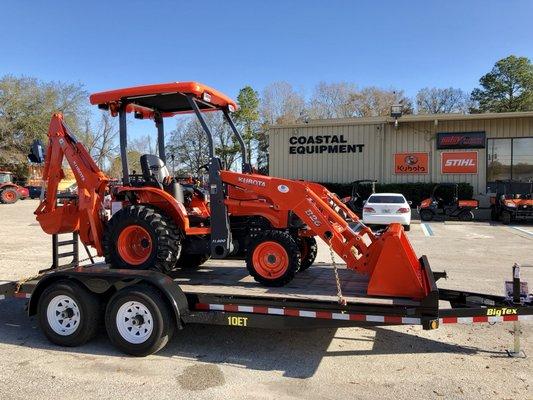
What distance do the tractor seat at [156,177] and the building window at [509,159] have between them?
73.7ft

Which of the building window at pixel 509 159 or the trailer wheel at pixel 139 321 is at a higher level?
the building window at pixel 509 159

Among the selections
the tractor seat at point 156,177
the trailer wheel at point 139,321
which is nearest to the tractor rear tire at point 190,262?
the tractor seat at point 156,177

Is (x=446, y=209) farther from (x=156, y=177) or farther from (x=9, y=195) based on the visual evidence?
(x=9, y=195)

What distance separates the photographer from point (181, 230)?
5.89m

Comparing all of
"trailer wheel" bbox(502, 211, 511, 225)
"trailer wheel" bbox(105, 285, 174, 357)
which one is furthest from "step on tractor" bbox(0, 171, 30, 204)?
"trailer wheel" bbox(105, 285, 174, 357)

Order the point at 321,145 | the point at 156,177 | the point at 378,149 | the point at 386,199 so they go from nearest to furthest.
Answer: the point at 156,177 → the point at 386,199 → the point at 378,149 → the point at 321,145

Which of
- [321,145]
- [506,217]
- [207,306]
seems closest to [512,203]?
[506,217]

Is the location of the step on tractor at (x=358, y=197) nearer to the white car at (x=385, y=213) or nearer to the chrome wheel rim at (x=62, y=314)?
the white car at (x=385, y=213)

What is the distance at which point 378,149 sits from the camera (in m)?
A: 26.2

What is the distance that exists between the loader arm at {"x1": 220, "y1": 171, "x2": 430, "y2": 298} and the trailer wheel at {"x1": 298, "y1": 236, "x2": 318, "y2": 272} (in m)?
0.69

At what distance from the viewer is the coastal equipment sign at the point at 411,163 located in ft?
84.0

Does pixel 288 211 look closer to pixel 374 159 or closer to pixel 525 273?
pixel 525 273

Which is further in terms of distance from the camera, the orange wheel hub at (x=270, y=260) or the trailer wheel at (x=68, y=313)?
the orange wheel hub at (x=270, y=260)

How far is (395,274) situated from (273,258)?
136cm
